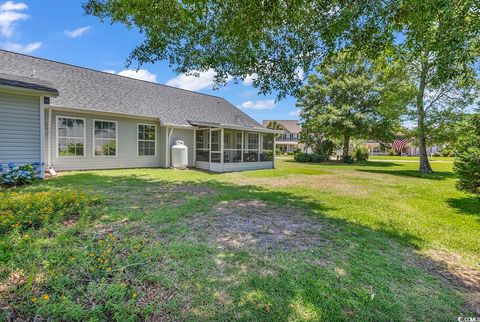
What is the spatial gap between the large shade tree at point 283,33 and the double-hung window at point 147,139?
269 inches

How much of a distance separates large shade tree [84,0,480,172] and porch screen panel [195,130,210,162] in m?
7.19

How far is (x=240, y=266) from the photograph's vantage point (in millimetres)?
2996

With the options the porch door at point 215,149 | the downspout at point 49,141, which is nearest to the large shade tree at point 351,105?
the porch door at point 215,149

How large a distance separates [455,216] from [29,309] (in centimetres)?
835

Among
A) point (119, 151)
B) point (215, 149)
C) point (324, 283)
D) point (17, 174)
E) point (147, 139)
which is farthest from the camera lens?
point (215, 149)

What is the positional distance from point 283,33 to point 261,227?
5206mm

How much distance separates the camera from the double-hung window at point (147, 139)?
13289mm

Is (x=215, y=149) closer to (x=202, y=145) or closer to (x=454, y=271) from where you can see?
(x=202, y=145)

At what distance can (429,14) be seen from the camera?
3.17 meters

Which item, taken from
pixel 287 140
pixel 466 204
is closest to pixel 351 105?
pixel 466 204

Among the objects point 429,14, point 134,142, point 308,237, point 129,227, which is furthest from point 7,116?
point 429,14

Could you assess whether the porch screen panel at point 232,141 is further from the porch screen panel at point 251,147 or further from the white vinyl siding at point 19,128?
the white vinyl siding at point 19,128

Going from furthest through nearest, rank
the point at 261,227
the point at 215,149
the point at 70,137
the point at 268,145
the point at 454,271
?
the point at 268,145
the point at 215,149
the point at 70,137
the point at 261,227
the point at 454,271

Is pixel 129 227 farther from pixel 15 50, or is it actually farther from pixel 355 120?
pixel 355 120
